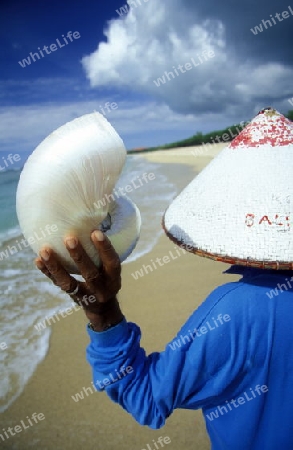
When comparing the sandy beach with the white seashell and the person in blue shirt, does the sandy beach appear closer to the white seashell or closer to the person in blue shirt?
the person in blue shirt

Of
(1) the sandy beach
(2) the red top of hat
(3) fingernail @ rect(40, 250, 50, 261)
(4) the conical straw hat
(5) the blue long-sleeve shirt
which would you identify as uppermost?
(3) fingernail @ rect(40, 250, 50, 261)

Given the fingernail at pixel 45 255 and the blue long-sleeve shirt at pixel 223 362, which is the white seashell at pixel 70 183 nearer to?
the fingernail at pixel 45 255

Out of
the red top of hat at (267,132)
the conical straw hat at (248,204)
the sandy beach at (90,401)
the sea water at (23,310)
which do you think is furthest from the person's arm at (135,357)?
the sea water at (23,310)

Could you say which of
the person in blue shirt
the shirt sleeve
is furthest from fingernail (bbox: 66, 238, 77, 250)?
the shirt sleeve

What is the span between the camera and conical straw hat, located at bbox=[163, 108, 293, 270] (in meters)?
0.84

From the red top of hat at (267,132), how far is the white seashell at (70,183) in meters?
0.36

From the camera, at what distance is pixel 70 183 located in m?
0.89

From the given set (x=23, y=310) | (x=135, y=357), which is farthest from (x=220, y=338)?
(x=23, y=310)

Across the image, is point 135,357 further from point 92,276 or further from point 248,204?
point 248,204

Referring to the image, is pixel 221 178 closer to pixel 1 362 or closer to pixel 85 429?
pixel 85 429

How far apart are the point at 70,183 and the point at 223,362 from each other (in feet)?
2.01

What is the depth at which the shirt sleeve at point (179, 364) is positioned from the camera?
89cm

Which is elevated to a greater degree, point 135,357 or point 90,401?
point 135,357

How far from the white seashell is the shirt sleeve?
261 mm
